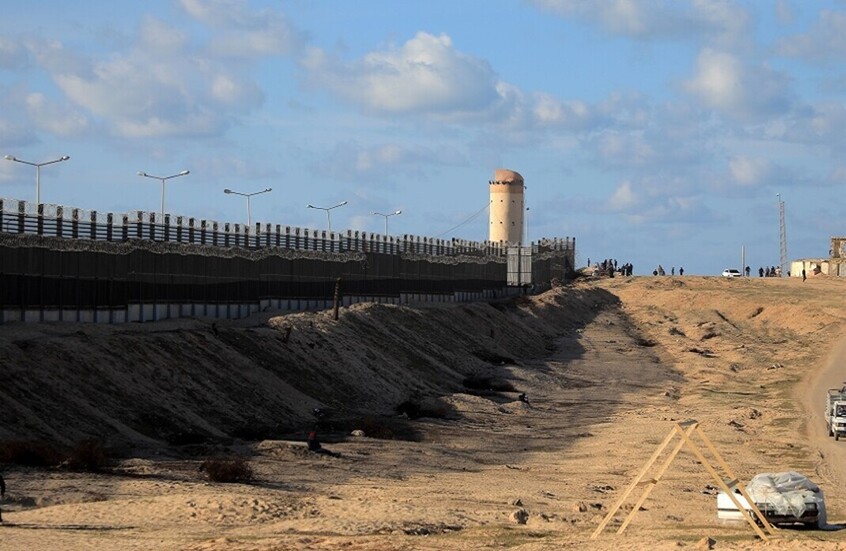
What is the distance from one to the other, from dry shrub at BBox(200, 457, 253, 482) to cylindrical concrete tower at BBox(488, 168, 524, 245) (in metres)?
137

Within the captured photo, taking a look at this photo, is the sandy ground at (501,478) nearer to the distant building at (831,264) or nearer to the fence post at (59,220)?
the fence post at (59,220)

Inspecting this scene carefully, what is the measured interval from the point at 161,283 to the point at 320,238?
28299mm

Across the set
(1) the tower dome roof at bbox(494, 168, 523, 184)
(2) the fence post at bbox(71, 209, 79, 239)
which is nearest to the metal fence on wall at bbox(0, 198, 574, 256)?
(2) the fence post at bbox(71, 209, 79, 239)

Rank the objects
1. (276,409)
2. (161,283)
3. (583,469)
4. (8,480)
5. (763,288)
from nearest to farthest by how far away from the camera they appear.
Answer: (8,480) → (583,469) → (276,409) → (161,283) → (763,288)

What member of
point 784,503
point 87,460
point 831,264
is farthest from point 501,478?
point 831,264

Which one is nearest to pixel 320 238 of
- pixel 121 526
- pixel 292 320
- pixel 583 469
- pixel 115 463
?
pixel 292 320

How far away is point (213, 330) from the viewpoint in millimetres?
51406

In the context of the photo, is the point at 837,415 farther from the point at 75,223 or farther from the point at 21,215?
the point at 21,215

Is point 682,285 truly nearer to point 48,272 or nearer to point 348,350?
point 348,350

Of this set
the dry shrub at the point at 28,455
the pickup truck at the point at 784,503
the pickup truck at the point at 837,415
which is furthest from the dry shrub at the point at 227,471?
the pickup truck at the point at 837,415

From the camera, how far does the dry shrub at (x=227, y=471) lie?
3022 centimetres

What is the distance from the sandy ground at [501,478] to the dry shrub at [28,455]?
0.86 m

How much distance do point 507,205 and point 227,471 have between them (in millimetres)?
138984

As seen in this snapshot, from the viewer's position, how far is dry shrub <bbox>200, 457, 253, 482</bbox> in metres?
30.2
